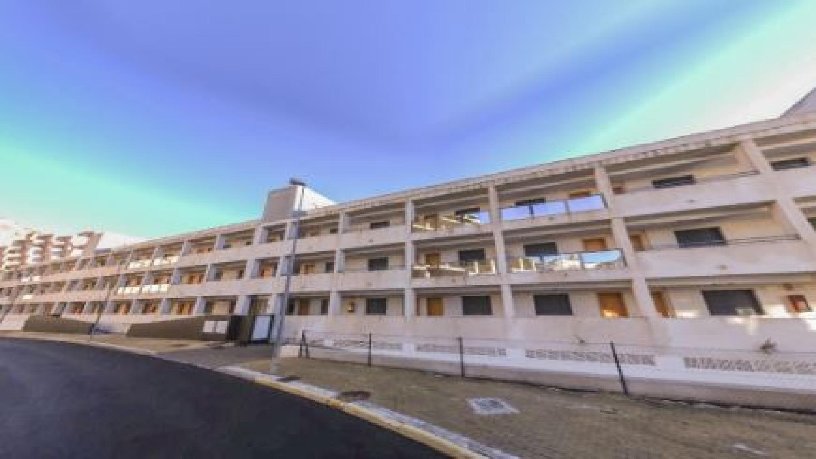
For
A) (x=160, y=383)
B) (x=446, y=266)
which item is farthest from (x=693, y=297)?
(x=160, y=383)

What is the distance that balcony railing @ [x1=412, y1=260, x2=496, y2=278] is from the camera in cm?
1706

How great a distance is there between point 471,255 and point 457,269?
255 cm

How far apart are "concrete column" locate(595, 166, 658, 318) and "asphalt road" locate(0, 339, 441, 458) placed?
506 inches

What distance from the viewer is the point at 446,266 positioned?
18.0 metres

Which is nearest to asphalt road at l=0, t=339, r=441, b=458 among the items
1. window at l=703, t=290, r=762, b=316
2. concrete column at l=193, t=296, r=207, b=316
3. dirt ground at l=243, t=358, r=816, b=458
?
dirt ground at l=243, t=358, r=816, b=458

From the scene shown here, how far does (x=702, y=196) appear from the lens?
1402 cm

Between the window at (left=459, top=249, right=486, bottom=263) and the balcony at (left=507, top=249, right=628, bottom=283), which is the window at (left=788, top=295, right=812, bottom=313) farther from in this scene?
the window at (left=459, top=249, right=486, bottom=263)

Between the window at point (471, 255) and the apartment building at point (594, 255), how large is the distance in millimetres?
134

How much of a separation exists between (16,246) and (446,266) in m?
113

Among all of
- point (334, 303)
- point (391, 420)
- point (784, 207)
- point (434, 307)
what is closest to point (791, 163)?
point (784, 207)

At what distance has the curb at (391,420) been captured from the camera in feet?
16.4

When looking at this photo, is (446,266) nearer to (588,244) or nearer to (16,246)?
(588,244)

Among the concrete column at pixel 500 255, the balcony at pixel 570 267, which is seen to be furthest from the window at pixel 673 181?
the concrete column at pixel 500 255

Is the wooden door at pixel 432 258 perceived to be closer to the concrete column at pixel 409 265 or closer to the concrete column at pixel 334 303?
the concrete column at pixel 409 265
